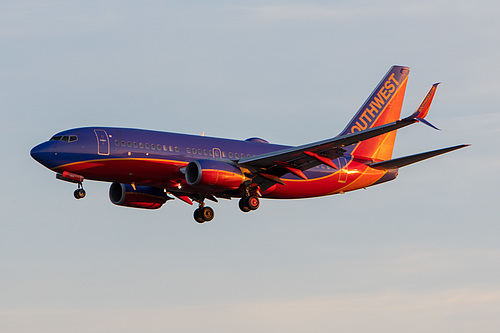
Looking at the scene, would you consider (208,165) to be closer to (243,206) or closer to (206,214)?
(243,206)

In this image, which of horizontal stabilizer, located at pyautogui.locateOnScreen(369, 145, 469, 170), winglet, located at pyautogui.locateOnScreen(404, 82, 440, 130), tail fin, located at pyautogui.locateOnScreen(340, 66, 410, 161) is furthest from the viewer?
tail fin, located at pyautogui.locateOnScreen(340, 66, 410, 161)

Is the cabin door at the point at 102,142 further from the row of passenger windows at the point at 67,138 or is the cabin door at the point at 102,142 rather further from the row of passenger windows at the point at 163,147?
the row of passenger windows at the point at 67,138

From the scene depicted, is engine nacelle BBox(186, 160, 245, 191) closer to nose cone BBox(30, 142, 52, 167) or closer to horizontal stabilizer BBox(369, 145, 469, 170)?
nose cone BBox(30, 142, 52, 167)

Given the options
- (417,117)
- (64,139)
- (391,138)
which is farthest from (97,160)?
(391,138)

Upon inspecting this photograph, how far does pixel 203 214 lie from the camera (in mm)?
57812

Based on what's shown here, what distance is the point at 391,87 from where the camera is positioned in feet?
216

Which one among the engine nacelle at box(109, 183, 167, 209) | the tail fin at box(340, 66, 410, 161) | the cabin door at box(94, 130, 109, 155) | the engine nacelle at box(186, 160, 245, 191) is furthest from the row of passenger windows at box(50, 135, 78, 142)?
the tail fin at box(340, 66, 410, 161)

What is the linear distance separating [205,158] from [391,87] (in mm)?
17518

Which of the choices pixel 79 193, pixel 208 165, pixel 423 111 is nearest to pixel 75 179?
pixel 79 193

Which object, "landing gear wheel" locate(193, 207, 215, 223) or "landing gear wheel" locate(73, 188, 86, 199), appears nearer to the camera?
"landing gear wheel" locate(73, 188, 86, 199)

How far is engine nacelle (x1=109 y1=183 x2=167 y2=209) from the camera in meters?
58.6

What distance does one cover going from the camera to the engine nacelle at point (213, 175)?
51.8m

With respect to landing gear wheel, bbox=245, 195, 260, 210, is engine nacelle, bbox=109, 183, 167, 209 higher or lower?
higher

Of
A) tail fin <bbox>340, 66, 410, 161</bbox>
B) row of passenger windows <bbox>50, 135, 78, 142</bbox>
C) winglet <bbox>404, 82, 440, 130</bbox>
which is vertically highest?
tail fin <bbox>340, 66, 410, 161</bbox>
